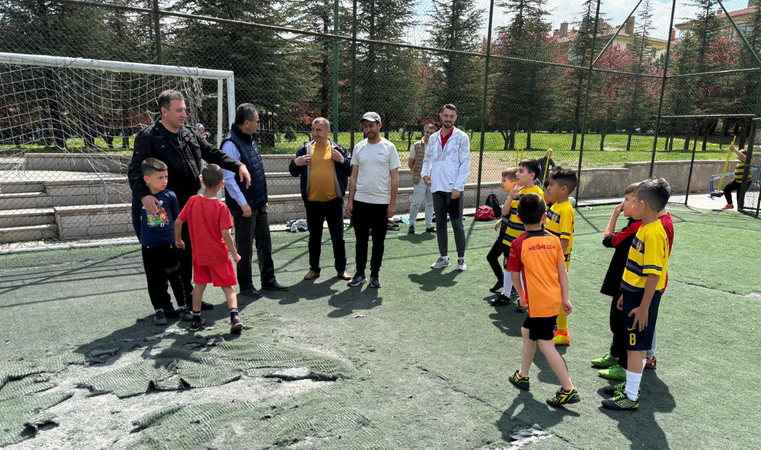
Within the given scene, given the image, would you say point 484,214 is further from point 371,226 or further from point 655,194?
point 655,194

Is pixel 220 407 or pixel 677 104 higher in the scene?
pixel 677 104

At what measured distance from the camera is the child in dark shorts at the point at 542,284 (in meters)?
2.83

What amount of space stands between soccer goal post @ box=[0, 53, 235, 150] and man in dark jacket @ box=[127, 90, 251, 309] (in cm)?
204

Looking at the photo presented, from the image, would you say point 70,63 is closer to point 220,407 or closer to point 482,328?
point 220,407

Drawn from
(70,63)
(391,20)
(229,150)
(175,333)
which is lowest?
(175,333)

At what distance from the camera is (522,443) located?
8.16ft

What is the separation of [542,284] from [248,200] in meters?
3.01

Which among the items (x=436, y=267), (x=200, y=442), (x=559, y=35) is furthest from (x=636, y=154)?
(x=200, y=442)

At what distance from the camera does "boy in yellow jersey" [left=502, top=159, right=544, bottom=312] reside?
4.24 metres

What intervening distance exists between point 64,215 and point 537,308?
6604 mm

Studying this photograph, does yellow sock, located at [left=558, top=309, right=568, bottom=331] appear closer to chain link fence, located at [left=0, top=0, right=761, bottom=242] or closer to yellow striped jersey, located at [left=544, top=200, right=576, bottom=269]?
yellow striped jersey, located at [left=544, top=200, right=576, bottom=269]

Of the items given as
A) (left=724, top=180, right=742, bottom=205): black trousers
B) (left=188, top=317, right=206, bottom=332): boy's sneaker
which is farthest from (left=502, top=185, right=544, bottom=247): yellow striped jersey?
(left=724, top=180, right=742, bottom=205): black trousers

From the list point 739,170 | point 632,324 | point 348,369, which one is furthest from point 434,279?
point 739,170

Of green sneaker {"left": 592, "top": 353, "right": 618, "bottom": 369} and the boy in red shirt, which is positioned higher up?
the boy in red shirt
